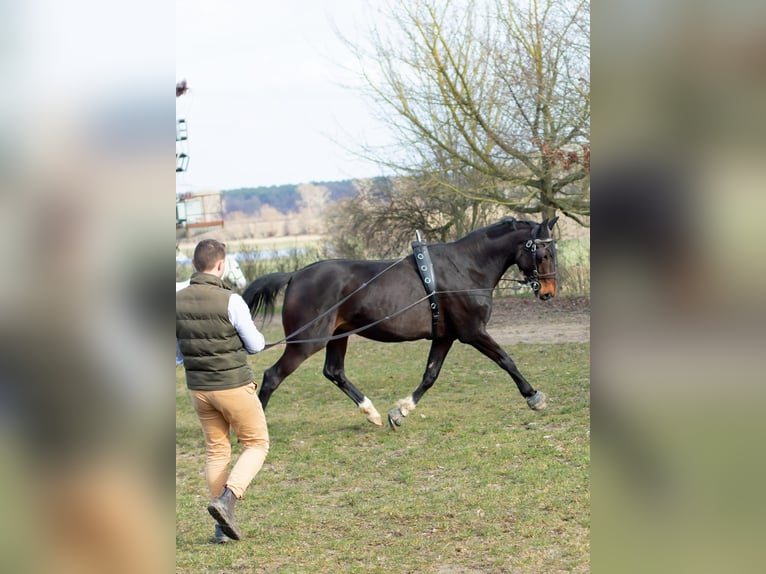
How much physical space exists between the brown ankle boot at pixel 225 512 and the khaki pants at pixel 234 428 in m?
0.04

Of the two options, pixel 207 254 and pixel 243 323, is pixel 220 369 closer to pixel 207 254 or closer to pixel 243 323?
pixel 243 323

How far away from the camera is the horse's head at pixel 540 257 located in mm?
8180

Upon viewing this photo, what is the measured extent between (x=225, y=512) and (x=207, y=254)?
1.45 metres

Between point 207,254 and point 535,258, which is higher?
point 207,254

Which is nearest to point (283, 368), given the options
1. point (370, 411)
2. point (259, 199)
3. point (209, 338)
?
point (370, 411)

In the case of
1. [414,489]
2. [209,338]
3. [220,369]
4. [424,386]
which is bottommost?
[414,489]

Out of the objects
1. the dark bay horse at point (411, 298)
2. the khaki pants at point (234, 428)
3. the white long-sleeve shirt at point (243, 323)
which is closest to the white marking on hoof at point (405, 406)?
the dark bay horse at point (411, 298)

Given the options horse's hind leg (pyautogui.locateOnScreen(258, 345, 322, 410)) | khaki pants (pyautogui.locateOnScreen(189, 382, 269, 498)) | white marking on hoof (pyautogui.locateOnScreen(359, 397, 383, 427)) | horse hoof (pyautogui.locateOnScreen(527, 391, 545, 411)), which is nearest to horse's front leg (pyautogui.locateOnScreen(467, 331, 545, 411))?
horse hoof (pyautogui.locateOnScreen(527, 391, 545, 411))

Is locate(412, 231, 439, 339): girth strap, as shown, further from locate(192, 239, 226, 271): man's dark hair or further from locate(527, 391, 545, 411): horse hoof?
locate(192, 239, 226, 271): man's dark hair

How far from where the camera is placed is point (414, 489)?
6020 millimetres

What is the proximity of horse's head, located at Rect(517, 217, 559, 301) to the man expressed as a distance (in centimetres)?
403
